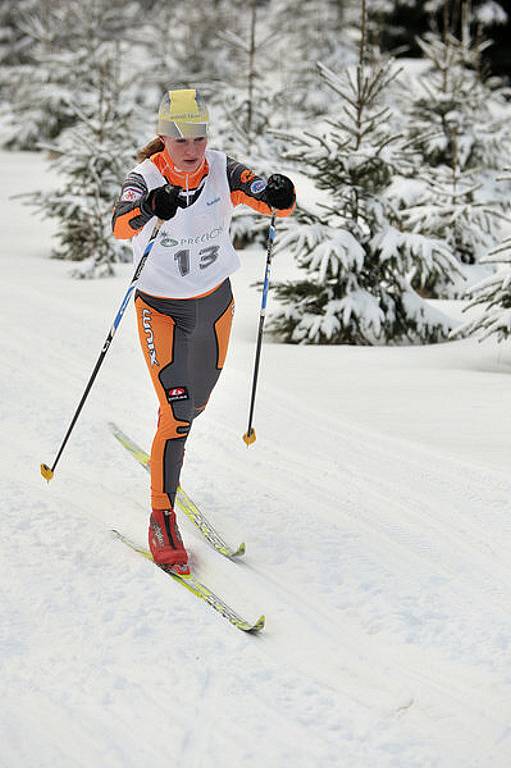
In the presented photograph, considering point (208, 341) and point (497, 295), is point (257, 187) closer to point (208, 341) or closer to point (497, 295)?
point (208, 341)

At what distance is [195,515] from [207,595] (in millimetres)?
891

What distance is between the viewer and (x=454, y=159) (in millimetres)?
12375

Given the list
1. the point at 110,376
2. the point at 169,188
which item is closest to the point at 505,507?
the point at 169,188

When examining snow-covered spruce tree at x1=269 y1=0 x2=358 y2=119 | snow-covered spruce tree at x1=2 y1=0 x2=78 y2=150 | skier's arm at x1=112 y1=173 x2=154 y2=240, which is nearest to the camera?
skier's arm at x1=112 y1=173 x2=154 y2=240

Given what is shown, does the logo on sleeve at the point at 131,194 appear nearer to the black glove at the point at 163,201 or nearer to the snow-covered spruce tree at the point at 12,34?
the black glove at the point at 163,201

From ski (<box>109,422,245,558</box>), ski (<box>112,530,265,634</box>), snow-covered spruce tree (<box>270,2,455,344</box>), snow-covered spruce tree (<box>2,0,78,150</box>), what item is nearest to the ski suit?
ski (<box>112,530,265,634</box>)

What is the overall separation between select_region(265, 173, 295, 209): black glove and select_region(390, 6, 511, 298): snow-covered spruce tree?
7.28m

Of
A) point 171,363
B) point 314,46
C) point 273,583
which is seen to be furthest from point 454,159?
point 314,46

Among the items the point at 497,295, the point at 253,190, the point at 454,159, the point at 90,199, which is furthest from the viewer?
the point at 90,199

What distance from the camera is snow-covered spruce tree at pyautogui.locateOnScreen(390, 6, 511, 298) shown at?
11852mm

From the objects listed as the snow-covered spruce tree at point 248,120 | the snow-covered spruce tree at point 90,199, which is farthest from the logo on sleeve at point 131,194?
the snow-covered spruce tree at point 248,120

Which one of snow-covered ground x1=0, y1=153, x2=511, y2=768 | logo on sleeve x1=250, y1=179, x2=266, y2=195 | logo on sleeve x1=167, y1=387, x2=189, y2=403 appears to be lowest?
snow-covered ground x1=0, y1=153, x2=511, y2=768

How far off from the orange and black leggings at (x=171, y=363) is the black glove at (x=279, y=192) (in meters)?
0.53

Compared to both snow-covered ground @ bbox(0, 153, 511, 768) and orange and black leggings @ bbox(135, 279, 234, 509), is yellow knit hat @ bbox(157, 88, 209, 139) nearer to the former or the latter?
orange and black leggings @ bbox(135, 279, 234, 509)
